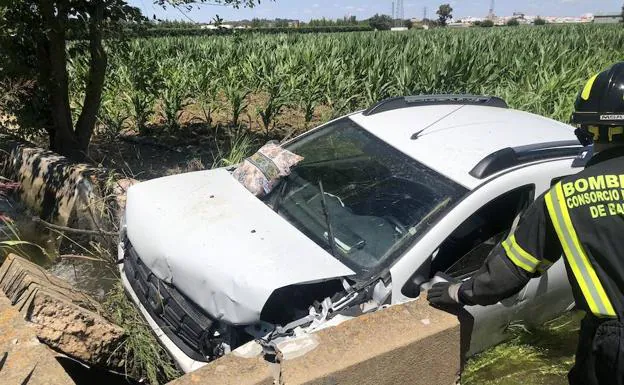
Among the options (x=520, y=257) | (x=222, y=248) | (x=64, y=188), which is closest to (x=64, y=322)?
(x=222, y=248)

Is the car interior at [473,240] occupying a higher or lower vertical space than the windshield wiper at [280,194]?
lower

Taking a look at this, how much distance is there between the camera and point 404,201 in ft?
9.85

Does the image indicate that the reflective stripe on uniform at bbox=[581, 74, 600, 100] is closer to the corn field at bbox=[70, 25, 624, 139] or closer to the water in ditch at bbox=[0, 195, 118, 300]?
the water in ditch at bbox=[0, 195, 118, 300]

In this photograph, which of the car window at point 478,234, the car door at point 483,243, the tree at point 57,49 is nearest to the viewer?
the car door at point 483,243

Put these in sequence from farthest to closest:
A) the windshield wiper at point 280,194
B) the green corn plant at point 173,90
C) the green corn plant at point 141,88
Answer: the green corn plant at point 173,90 < the green corn plant at point 141,88 < the windshield wiper at point 280,194

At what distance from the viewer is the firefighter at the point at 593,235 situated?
1.84 meters

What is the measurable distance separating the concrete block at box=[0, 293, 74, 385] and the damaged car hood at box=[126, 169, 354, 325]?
66 centimetres

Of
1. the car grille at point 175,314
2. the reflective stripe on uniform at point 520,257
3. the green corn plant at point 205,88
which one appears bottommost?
the car grille at point 175,314

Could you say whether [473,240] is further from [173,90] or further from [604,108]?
[173,90]

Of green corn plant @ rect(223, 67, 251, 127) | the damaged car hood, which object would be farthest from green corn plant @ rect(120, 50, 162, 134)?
the damaged car hood

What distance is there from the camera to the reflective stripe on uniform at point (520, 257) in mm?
2072

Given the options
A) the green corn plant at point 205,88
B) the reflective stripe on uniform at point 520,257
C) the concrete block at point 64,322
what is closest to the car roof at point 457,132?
the reflective stripe on uniform at point 520,257

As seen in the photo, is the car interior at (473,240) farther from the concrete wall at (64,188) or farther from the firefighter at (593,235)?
the concrete wall at (64,188)

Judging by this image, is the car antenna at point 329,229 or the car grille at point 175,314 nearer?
the car grille at point 175,314
